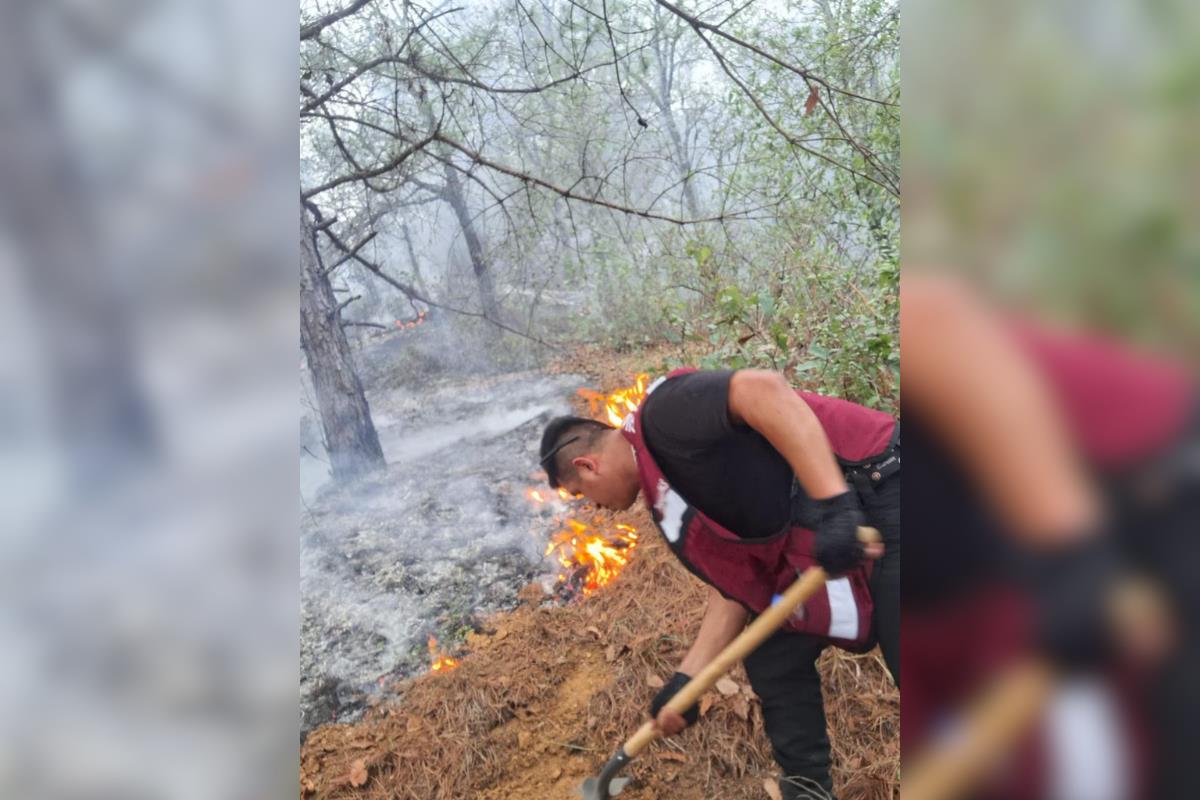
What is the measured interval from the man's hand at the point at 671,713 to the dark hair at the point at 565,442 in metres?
0.74

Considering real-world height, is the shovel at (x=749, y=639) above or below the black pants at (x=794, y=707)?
above

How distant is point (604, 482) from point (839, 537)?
0.86m

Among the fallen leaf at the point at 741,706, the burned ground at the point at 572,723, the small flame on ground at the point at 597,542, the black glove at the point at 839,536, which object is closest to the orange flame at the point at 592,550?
the small flame on ground at the point at 597,542

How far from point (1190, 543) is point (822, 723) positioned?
2103mm

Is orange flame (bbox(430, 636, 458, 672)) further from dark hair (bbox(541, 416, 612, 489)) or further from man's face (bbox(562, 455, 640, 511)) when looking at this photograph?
man's face (bbox(562, 455, 640, 511))

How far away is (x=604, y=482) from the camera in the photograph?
212 centimetres

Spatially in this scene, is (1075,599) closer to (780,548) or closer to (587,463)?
(780,548)

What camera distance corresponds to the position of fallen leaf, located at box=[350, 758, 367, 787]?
261 cm

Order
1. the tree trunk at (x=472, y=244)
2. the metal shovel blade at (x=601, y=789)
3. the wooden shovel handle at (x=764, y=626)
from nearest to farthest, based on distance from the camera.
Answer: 1. the wooden shovel handle at (x=764, y=626)
2. the metal shovel blade at (x=601, y=789)
3. the tree trunk at (x=472, y=244)

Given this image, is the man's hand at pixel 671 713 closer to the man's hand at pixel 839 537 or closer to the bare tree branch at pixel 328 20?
the man's hand at pixel 839 537

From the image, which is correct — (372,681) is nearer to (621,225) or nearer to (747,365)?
(747,365)

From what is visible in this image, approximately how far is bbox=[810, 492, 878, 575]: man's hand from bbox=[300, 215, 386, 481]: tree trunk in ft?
9.27

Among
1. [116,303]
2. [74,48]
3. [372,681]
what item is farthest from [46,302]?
[372,681]

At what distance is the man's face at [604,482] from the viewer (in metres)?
2.11
